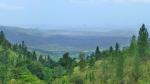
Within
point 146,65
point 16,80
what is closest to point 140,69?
point 146,65

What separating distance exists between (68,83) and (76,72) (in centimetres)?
1316

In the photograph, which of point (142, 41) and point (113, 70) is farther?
point (113, 70)

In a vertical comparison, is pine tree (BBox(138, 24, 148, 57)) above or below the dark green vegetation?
above

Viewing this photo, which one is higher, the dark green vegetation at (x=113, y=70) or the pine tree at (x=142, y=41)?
the pine tree at (x=142, y=41)

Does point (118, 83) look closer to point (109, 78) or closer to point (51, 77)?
point (109, 78)

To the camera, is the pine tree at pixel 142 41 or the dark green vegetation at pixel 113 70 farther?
the pine tree at pixel 142 41

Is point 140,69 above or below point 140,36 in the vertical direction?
below

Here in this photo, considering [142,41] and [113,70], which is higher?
[142,41]

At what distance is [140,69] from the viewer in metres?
156

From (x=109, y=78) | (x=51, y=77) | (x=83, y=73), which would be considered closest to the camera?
(x=109, y=78)

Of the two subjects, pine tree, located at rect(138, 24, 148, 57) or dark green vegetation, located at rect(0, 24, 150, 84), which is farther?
pine tree, located at rect(138, 24, 148, 57)

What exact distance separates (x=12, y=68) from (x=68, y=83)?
25933mm

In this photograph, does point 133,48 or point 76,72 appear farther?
point 76,72

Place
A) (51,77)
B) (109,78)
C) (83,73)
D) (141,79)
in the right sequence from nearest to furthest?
(141,79) < (109,78) < (83,73) < (51,77)
